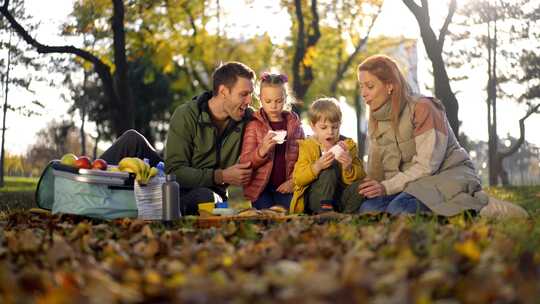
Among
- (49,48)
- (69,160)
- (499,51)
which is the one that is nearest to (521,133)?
(499,51)

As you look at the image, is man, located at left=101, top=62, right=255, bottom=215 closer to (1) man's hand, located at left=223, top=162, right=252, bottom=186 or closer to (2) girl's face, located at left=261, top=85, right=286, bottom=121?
(1) man's hand, located at left=223, top=162, right=252, bottom=186

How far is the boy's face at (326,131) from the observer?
664 cm

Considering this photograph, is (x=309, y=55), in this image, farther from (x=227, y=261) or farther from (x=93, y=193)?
(x=227, y=261)

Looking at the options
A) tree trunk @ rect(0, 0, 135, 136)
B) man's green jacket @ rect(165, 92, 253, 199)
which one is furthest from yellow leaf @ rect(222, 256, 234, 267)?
tree trunk @ rect(0, 0, 135, 136)

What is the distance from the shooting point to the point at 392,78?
6.39 metres

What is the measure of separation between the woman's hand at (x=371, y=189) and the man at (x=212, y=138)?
113 cm

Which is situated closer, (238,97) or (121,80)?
(238,97)

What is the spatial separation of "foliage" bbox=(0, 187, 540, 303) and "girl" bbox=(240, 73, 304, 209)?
82.1 inches

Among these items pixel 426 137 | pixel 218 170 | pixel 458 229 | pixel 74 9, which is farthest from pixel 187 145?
pixel 74 9

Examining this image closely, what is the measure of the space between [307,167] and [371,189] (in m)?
0.58

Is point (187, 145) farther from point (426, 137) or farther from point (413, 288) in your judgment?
point (413, 288)

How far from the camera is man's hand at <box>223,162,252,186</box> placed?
6.95 meters

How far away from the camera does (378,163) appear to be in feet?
21.9

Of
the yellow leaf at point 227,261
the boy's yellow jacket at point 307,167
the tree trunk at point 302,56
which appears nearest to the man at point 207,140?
the boy's yellow jacket at point 307,167
